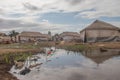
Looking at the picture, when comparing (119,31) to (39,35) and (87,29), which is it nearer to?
(87,29)

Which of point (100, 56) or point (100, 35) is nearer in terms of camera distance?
point (100, 56)

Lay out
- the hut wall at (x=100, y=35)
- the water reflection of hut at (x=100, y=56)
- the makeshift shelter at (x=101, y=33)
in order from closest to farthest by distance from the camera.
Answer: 1. the water reflection of hut at (x=100, y=56)
2. the makeshift shelter at (x=101, y=33)
3. the hut wall at (x=100, y=35)

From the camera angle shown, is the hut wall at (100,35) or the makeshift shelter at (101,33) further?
the hut wall at (100,35)

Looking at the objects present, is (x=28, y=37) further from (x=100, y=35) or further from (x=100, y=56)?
(x=100, y=56)

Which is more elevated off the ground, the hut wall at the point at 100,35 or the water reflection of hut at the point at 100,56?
the hut wall at the point at 100,35

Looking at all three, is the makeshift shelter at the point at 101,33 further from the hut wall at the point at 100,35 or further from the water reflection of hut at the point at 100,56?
the water reflection of hut at the point at 100,56

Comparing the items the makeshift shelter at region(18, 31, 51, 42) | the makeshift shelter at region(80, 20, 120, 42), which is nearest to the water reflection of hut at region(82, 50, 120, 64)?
the makeshift shelter at region(80, 20, 120, 42)

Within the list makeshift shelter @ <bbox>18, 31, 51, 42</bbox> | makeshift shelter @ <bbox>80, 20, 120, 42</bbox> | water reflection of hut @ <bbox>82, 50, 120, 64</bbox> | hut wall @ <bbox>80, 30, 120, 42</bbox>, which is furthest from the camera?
makeshift shelter @ <bbox>18, 31, 51, 42</bbox>

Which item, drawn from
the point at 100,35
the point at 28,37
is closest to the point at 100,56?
the point at 100,35

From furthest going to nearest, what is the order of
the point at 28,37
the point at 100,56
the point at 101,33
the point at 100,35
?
the point at 28,37
the point at 100,35
the point at 101,33
the point at 100,56

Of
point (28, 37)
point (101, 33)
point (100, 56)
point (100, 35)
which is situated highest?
point (101, 33)

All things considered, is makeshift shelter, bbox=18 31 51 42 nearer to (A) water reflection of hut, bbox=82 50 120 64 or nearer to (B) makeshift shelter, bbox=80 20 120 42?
(B) makeshift shelter, bbox=80 20 120 42

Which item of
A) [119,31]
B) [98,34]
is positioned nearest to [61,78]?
[98,34]

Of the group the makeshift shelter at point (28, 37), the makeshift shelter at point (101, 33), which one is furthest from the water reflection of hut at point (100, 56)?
the makeshift shelter at point (28, 37)
